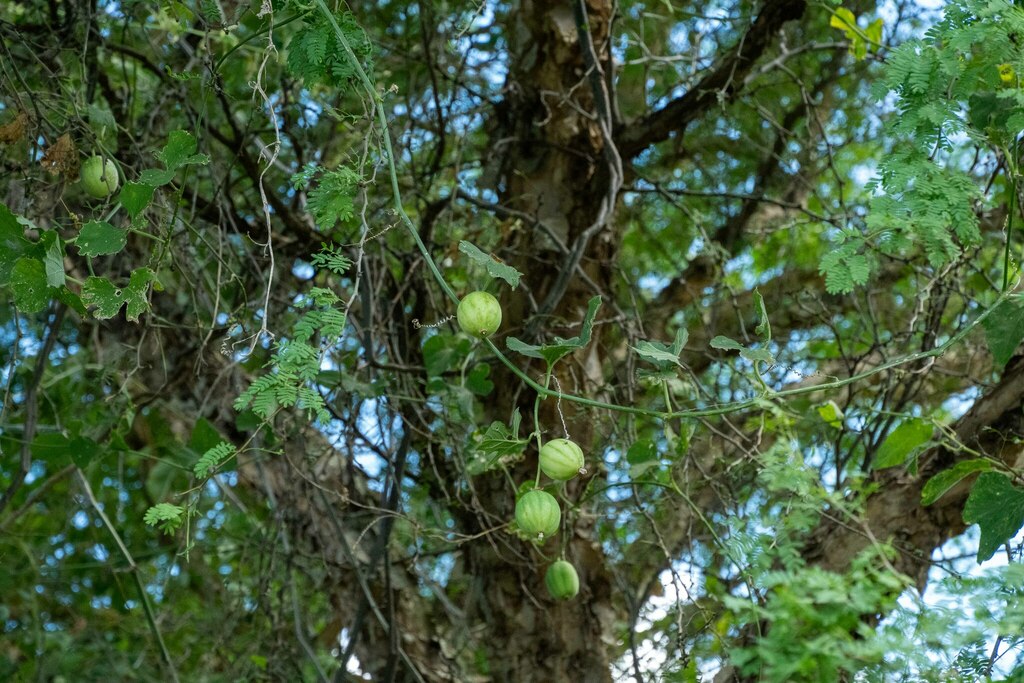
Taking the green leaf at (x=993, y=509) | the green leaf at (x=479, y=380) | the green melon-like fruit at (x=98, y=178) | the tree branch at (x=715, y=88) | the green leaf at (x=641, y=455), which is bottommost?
the green leaf at (x=993, y=509)

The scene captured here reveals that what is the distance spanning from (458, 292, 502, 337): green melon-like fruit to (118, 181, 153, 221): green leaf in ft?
2.06

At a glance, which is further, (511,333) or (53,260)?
(511,333)

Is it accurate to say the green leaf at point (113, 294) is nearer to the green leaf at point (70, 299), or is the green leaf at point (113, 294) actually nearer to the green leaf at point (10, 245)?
the green leaf at point (70, 299)

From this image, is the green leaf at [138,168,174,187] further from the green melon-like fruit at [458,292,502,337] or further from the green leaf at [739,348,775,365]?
the green leaf at [739,348,775,365]

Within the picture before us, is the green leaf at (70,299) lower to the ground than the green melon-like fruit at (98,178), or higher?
lower

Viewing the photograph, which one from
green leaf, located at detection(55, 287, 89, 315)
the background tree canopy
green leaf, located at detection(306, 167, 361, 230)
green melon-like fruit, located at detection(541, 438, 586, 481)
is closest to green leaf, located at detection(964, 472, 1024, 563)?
the background tree canopy

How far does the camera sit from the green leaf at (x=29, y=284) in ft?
5.70

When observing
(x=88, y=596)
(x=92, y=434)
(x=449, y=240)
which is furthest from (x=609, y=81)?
(x=88, y=596)

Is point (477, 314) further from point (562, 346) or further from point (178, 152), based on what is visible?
point (178, 152)

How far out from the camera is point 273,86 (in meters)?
3.40

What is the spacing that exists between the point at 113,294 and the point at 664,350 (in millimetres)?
997

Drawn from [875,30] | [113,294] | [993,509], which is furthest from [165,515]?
[875,30]

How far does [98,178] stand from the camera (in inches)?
80.8

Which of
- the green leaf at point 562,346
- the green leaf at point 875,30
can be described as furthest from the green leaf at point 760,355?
the green leaf at point 875,30
